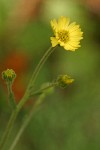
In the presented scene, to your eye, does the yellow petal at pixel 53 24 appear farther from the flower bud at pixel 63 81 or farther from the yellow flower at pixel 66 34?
the flower bud at pixel 63 81

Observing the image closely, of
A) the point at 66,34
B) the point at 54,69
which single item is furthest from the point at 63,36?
the point at 54,69

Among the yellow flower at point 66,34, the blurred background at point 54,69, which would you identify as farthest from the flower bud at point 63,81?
the blurred background at point 54,69

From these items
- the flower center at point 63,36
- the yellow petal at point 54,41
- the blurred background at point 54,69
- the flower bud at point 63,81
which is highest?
the blurred background at point 54,69

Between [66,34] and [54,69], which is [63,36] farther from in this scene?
[54,69]

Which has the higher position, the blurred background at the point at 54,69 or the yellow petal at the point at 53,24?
the blurred background at the point at 54,69

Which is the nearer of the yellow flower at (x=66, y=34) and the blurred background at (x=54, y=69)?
the yellow flower at (x=66, y=34)

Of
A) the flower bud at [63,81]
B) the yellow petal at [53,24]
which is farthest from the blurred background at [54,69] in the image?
the yellow petal at [53,24]

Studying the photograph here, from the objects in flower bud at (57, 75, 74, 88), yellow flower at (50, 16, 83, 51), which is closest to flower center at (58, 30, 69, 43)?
yellow flower at (50, 16, 83, 51)
